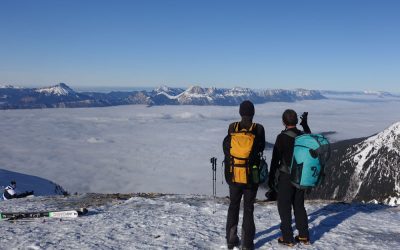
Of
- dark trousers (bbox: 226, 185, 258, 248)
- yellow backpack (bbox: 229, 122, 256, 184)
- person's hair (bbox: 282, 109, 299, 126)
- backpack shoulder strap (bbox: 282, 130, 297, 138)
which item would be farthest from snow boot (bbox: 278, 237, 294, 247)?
person's hair (bbox: 282, 109, 299, 126)

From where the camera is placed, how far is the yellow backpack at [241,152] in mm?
8367

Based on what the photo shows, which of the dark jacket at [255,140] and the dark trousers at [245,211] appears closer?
the dark jacket at [255,140]

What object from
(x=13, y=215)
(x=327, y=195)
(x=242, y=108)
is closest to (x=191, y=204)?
(x=13, y=215)

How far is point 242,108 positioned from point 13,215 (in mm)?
8539

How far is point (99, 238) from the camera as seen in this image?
1020 centimetres

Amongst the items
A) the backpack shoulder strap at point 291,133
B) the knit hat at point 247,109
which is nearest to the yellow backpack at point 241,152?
the knit hat at point 247,109

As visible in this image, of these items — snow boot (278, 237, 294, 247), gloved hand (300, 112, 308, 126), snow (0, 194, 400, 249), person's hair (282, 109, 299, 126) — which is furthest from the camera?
gloved hand (300, 112, 308, 126)

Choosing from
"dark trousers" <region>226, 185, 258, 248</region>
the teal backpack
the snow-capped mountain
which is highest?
the teal backpack

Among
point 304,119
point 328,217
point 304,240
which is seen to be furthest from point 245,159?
point 328,217

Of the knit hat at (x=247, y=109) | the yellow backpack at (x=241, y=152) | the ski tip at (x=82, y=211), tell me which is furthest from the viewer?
the ski tip at (x=82, y=211)

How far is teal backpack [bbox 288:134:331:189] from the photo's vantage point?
8.73 metres

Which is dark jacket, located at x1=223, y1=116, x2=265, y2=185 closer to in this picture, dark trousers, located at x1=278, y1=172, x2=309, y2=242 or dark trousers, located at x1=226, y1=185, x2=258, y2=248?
dark trousers, located at x1=226, y1=185, x2=258, y2=248

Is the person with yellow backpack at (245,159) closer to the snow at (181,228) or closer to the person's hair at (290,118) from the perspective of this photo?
the person's hair at (290,118)

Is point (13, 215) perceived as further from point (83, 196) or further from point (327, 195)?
point (327, 195)
